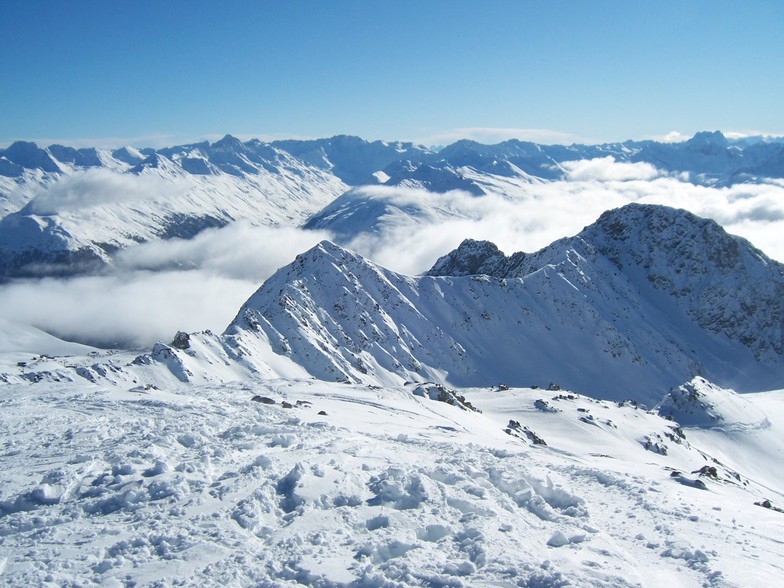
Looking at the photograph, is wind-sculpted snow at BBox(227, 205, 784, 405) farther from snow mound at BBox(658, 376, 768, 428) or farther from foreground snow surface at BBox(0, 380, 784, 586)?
foreground snow surface at BBox(0, 380, 784, 586)

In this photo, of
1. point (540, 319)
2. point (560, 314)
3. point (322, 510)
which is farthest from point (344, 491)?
point (560, 314)

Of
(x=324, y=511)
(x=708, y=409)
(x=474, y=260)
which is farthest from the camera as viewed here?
(x=474, y=260)

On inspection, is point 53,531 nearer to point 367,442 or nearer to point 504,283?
Answer: point 367,442

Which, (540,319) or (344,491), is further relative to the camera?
(540,319)

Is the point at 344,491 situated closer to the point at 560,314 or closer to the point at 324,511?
the point at 324,511

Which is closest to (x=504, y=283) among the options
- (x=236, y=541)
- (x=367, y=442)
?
(x=367, y=442)

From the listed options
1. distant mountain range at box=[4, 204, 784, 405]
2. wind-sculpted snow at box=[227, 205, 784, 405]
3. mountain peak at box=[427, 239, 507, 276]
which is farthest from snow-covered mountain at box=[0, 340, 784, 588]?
mountain peak at box=[427, 239, 507, 276]
